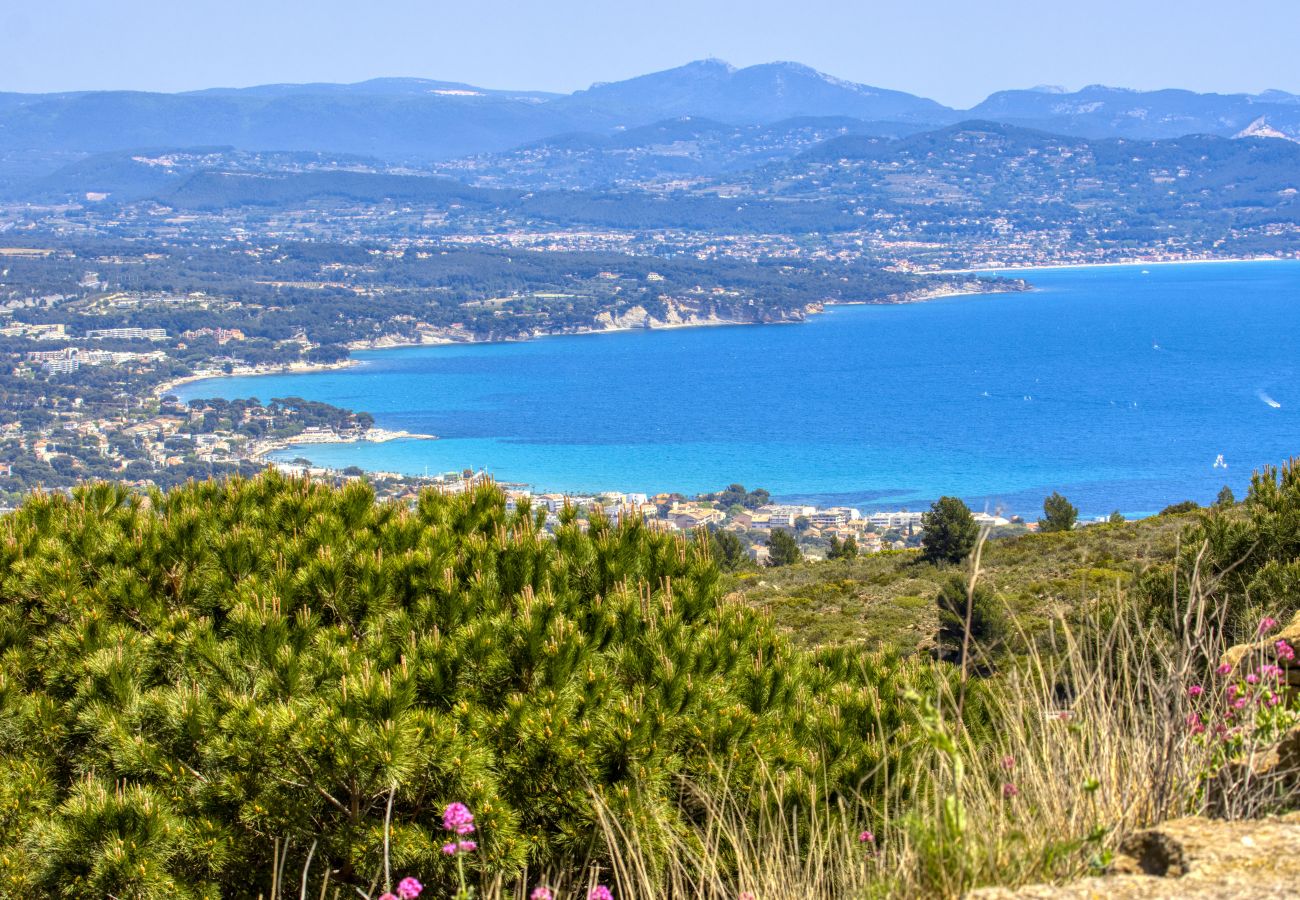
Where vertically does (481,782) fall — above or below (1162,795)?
below

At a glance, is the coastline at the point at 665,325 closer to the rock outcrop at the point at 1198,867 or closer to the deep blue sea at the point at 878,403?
the deep blue sea at the point at 878,403

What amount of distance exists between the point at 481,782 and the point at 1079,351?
97911mm

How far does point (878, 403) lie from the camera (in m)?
76.6

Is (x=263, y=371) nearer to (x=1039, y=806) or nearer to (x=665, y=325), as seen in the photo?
(x=665, y=325)

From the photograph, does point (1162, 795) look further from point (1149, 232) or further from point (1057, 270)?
point (1149, 232)

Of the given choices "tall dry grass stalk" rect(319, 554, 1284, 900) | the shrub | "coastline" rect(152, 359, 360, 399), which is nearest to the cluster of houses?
"coastline" rect(152, 359, 360, 399)

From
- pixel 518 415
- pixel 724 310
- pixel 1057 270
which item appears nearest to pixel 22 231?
pixel 724 310

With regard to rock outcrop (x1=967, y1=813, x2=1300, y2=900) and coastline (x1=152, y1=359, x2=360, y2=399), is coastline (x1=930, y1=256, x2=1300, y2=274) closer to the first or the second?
coastline (x1=152, y1=359, x2=360, y2=399)

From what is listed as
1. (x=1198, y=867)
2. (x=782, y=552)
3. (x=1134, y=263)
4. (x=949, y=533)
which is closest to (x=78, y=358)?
(x=782, y=552)

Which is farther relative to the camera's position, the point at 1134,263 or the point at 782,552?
the point at 1134,263

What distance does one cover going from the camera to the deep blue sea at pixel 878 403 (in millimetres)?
55281

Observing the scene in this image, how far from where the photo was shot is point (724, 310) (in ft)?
426

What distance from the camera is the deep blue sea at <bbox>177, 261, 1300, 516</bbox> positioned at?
181ft

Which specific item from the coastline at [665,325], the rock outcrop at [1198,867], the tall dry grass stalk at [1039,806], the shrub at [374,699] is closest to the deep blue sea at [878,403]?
the coastline at [665,325]
